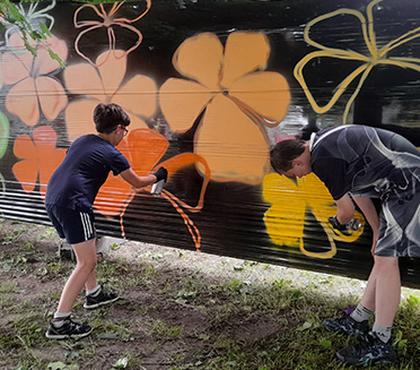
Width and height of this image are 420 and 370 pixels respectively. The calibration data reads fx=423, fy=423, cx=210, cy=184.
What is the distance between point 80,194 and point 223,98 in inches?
50.7

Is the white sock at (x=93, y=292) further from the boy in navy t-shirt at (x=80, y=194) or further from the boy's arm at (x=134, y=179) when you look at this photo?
the boy's arm at (x=134, y=179)

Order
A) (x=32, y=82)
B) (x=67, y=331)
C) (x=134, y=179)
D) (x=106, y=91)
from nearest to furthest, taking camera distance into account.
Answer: (x=67, y=331)
(x=134, y=179)
(x=106, y=91)
(x=32, y=82)

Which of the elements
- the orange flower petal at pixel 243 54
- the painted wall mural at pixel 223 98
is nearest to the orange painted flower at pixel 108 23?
the painted wall mural at pixel 223 98

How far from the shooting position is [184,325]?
3.05m

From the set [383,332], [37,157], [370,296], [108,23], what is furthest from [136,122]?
[383,332]

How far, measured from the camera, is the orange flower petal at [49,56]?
13.1ft

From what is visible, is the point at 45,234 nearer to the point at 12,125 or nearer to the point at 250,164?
the point at 12,125

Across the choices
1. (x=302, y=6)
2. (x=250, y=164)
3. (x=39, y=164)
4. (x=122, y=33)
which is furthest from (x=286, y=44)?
(x=39, y=164)

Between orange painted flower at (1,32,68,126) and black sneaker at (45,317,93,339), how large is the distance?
2.09 metres

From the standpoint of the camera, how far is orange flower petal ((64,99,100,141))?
3.91 metres

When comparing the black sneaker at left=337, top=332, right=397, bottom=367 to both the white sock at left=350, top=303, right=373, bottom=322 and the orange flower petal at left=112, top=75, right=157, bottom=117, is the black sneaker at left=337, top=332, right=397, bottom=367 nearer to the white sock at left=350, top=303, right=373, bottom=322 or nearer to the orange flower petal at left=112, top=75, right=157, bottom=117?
the white sock at left=350, top=303, right=373, bottom=322

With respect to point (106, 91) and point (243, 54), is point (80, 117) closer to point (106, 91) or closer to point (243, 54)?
point (106, 91)

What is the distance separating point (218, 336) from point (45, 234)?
3.15 meters

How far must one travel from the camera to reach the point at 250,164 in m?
3.24
